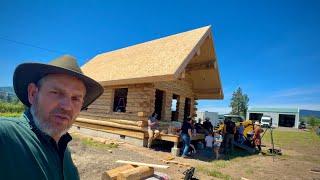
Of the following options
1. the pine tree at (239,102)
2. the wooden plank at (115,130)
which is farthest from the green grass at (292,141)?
the pine tree at (239,102)

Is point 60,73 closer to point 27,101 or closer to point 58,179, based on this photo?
point 27,101

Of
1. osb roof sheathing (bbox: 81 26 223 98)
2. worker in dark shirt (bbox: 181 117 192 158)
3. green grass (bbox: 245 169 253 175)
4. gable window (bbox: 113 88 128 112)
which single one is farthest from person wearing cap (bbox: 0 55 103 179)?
gable window (bbox: 113 88 128 112)

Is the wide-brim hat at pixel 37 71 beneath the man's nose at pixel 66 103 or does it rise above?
above

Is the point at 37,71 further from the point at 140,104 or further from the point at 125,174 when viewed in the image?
the point at 140,104

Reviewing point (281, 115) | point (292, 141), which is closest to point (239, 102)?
point (281, 115)

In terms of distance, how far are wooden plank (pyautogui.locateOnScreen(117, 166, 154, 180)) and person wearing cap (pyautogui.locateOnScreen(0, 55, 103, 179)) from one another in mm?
3442

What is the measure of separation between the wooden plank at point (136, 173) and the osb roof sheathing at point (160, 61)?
523 cm

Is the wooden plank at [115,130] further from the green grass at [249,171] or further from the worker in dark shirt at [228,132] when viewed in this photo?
the green grass at [249,171]

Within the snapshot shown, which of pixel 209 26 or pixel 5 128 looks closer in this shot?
pixel 5 128

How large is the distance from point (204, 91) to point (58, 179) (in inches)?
655

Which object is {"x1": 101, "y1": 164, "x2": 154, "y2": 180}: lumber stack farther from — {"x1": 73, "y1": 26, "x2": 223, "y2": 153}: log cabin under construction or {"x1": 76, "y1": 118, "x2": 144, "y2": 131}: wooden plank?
{"x1": 76, "y1": 118, "x2": 144, "y2": 131}: wooden plank

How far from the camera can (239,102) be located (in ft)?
264

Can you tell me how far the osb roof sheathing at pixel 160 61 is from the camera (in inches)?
448

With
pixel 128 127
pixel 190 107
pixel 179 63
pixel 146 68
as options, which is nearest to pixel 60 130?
pixel 179 63
